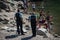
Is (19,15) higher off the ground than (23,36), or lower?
higher

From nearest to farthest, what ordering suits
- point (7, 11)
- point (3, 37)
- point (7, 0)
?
point (3, 37)
point (7, 11)
point (7, 0)

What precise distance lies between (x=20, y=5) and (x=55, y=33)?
43.6 feet

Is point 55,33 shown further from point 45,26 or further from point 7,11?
point 7,11

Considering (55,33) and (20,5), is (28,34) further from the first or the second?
(20,5)

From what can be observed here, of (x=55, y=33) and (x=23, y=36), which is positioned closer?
(x=23, y=36)

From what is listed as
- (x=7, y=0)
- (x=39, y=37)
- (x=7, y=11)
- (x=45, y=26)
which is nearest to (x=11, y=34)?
(x=39, y=37)

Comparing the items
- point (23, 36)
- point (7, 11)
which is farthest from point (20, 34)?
point (7, 11)

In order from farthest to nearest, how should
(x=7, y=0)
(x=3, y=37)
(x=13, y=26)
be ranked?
(x=7, y=0) < (x=13, y=26) < (x=3, y=37)

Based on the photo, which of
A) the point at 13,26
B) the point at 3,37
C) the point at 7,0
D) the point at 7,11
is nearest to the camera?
the point at 3,37

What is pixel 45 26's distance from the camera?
27266 mm

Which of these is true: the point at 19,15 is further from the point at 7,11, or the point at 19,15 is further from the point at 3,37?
the point at 7,11

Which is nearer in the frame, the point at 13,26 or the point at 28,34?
the point at 28,34

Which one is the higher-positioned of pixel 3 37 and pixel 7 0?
pixel 7 0

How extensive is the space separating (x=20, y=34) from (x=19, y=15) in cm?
166
